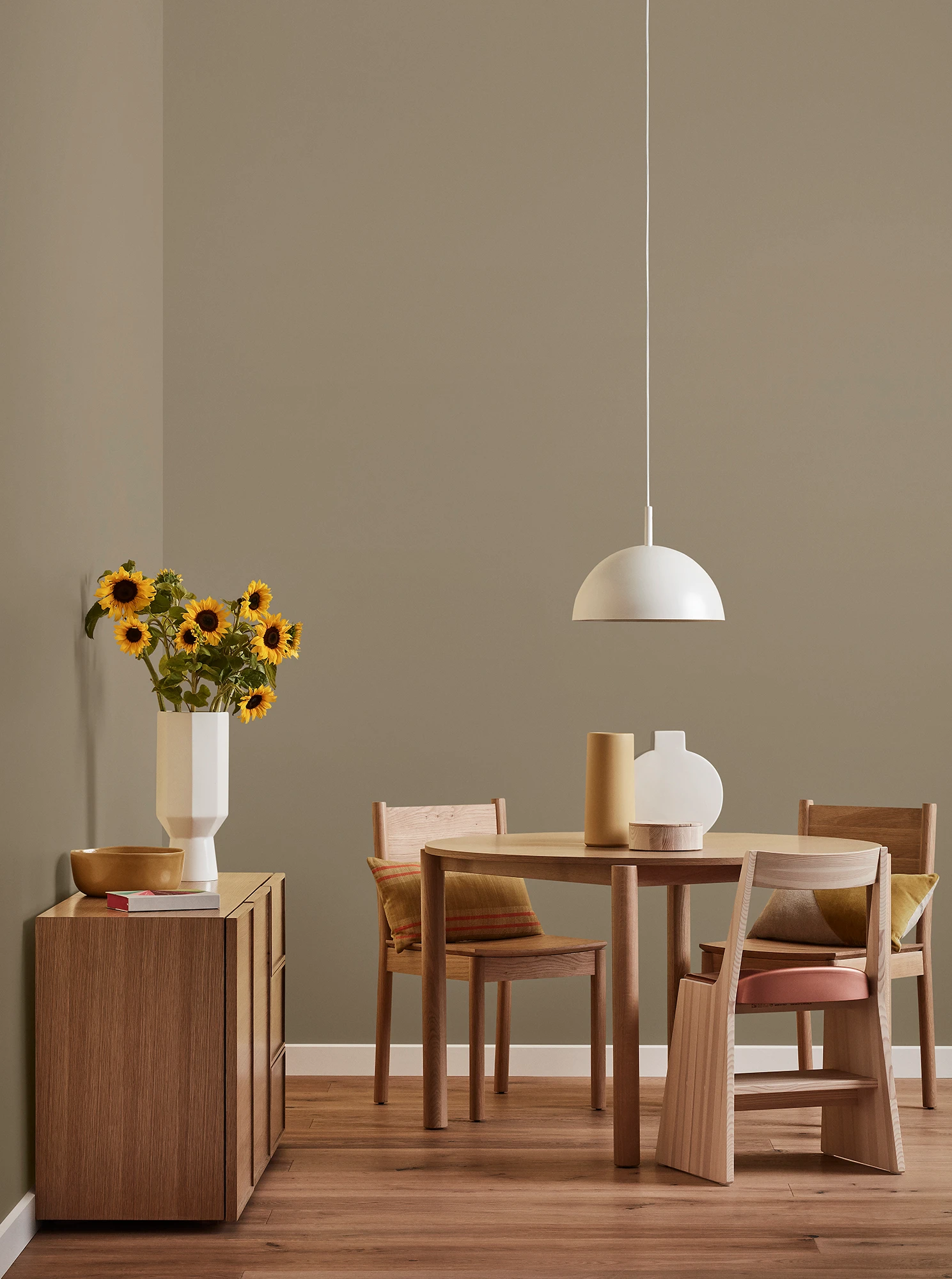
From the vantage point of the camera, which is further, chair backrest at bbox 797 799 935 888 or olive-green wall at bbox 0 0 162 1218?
chair backrest at bbox 797 799 935 888

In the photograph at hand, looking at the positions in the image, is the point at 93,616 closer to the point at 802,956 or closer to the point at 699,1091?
the point at 699,1091

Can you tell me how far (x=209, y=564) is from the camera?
430 centimetres

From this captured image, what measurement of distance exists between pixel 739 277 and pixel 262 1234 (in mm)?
3022

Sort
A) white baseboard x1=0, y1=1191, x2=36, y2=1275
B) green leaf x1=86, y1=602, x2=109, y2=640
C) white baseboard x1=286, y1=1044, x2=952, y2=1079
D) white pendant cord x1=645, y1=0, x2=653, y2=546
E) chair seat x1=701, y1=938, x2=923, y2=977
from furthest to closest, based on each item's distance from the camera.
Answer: white pendant cord x1=645, y1=0, x2=653, y2=546
white baseboard x1=286, y1=1044, x2=952, y2=1079
chair seat x1=701, y1=938, x2=923, y2=977
green leaf x1=86, y1=602, x2=109, y2=640
white baseboard x1=0, y1=1191, x2=36, y2=1275

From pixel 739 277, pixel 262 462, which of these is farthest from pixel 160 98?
pixel 739 277

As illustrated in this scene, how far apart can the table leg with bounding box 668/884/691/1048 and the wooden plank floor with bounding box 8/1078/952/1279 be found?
1.16ft

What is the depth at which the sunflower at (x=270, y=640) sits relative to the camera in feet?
11.0

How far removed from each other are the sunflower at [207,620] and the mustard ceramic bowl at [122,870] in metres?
0.54

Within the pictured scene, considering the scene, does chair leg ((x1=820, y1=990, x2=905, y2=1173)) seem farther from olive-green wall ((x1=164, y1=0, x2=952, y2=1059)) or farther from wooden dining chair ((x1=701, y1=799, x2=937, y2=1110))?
olive-green wall ((x1=164, y1=0, x2=952, y2=1059))

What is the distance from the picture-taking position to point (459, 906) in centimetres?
379

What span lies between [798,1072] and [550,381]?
85.3 inches

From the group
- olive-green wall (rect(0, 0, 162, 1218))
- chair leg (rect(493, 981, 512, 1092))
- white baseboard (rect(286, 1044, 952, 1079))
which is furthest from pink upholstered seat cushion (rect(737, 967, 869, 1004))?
olive-green wall (rect(0, 0, 162, 1218))

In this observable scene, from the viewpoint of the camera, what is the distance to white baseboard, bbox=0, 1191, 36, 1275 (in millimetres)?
2564

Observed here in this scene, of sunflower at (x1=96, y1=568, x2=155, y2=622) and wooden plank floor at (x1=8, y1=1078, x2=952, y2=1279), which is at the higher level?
sunflower at (x1=96, y1=568, x2=155, y2=622)
